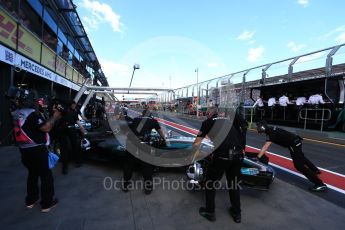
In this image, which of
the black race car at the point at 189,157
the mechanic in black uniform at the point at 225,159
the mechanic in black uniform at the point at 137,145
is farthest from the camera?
the mechanic in black uniform at the point at 137,145

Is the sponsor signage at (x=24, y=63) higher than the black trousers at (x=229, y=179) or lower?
higher

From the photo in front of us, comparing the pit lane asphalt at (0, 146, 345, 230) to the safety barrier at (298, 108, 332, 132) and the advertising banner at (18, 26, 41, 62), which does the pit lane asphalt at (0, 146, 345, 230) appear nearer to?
the advertising banner at (18, 26, 41, 62)

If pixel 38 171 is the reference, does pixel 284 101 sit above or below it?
above

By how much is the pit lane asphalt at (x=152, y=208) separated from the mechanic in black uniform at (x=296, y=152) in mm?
298

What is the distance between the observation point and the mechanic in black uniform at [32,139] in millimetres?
3713

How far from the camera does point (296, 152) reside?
208 inches

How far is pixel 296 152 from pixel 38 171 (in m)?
Answer: 4.50

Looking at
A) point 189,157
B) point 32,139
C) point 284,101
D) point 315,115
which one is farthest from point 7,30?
point 284,101

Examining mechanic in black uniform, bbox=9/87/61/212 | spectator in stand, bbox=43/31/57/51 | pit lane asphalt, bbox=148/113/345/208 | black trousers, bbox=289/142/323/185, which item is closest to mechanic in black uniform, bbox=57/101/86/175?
mechanic in black uniform, bbox=9/87/61/212

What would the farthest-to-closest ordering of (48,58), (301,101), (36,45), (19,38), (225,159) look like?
(301,101) → (48,58) → (36,45) → (19,38) → (225,159)

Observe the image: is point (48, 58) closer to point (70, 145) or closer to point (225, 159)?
point (70, 145)

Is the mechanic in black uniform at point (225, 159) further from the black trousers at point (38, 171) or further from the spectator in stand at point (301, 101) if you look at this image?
the spectator in stand at point (301, 101)

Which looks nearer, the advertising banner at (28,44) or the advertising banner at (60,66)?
the advertising banner at (28,44)

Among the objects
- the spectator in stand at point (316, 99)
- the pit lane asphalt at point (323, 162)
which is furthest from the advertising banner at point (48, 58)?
the spectator in stand at point (316, 99)
